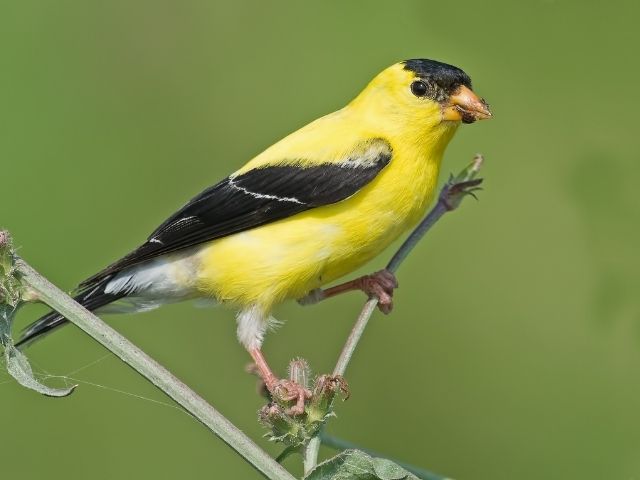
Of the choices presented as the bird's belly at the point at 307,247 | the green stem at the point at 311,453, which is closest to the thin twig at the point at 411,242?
the green stem at the point at 311,453

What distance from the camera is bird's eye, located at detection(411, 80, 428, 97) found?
3.23m

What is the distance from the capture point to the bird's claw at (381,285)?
3.30m

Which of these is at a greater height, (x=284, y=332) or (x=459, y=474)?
(x=284, y=332)

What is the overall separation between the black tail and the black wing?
13cm

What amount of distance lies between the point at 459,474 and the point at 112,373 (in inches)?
52.8

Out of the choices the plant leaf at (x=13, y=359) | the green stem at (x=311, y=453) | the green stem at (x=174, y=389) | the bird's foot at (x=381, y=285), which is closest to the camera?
the green stem at (x=174, y=389)

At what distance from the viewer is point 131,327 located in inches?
158

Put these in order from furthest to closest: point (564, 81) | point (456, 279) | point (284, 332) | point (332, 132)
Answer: point (564, 81) → point (456, 279) → point (284, 332) → point (332, 132)

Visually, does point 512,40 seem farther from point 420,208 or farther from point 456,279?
point 420,208

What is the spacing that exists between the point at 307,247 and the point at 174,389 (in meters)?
1.30

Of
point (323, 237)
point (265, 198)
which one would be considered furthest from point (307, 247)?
point (265, 198)

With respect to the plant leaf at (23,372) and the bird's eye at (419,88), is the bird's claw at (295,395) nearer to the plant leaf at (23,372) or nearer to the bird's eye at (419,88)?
the plant leaf at (23,372)

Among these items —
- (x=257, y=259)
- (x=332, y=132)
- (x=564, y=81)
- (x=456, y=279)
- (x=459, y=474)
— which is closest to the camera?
(x=257, y=259)

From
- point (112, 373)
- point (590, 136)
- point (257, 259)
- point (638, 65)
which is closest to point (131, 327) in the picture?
point (112, 373)
